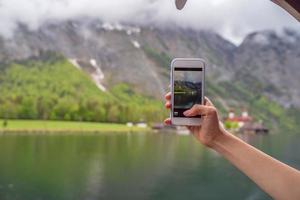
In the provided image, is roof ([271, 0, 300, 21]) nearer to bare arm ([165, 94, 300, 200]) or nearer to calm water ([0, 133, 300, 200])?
bare arm ([165, 94, 300, 200])

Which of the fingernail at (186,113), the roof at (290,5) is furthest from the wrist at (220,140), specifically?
the roof at (290,5)

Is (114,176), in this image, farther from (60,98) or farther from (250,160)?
(60,98)

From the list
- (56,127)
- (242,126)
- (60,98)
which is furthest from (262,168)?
(60,98)

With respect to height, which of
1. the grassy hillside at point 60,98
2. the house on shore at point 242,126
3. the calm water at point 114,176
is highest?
the grassy hillside at point 60,98

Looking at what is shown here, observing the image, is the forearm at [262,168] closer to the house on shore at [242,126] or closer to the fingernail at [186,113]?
the fingernail at [186,113]

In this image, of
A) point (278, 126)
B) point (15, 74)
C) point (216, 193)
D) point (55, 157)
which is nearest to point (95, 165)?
point (55, 157)

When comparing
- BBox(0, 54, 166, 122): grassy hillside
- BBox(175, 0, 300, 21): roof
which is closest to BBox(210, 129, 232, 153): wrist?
BBox(175, 0, 300, 21): roof

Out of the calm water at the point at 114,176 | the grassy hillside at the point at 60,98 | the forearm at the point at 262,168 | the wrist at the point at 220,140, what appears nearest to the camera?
the forearm at the point at 262,168
